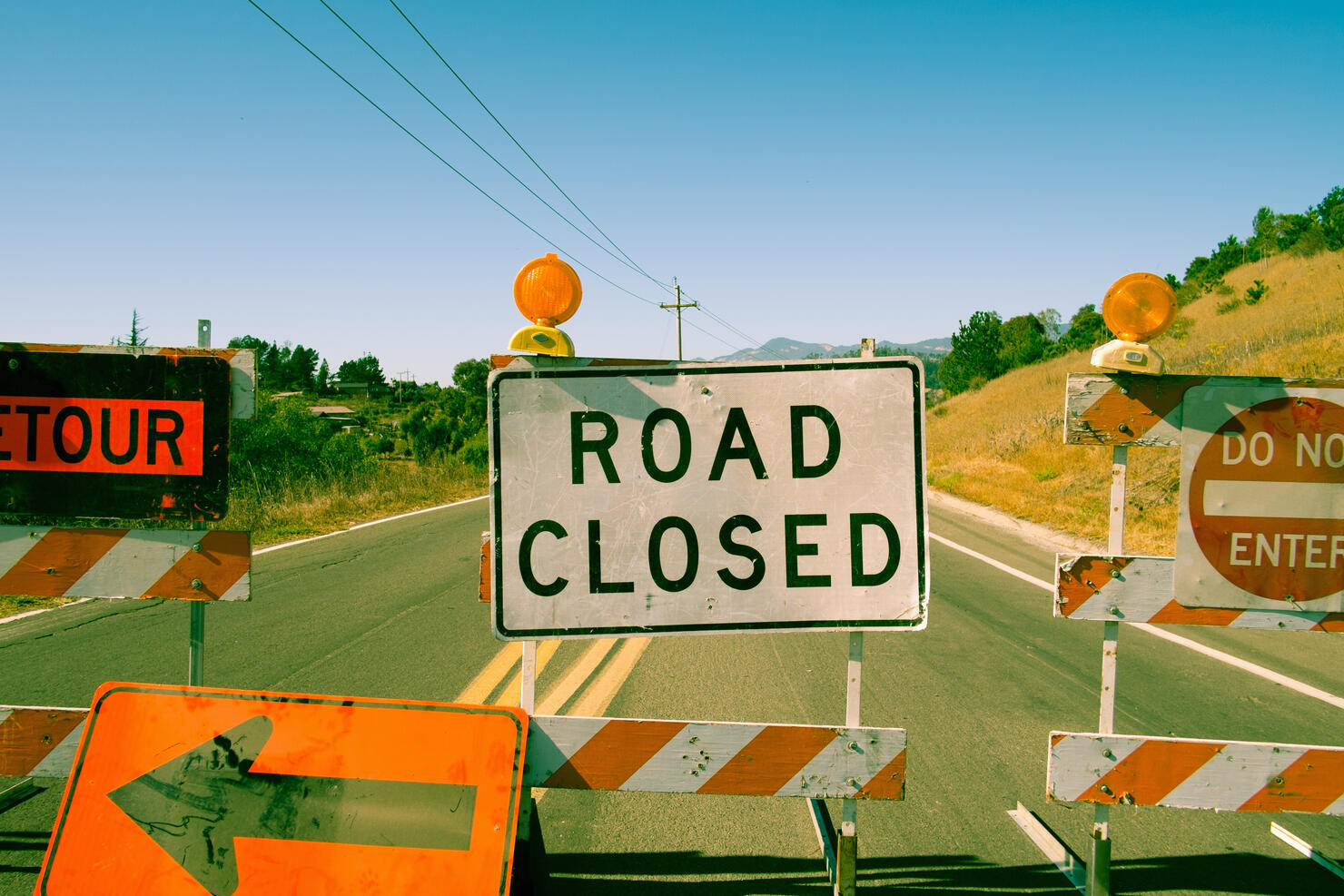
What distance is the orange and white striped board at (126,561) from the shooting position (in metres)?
2.80

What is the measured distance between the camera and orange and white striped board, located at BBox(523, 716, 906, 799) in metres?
2.45

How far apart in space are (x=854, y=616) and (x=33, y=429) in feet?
10.2

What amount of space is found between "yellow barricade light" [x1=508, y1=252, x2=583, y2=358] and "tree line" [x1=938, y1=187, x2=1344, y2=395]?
131ft

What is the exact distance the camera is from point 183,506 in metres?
2.87

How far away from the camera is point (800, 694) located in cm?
489

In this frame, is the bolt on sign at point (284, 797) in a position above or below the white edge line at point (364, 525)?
above

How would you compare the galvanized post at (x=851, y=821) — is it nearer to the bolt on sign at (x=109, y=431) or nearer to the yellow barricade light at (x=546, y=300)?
the yellow barricade light at (x=546, y=300)

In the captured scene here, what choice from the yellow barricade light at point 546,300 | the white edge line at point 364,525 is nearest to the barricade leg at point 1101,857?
the yellow barricade light at point 546,300

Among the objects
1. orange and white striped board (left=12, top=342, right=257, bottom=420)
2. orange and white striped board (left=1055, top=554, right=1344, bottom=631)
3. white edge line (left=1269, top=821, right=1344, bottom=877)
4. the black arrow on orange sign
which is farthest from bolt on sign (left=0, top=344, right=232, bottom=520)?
white edge line (left=1269, top=821, right=1344, bottom=877)

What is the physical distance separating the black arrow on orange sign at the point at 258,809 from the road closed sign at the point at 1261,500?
264cm

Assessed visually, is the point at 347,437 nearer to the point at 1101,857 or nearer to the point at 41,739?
the point at 41,739

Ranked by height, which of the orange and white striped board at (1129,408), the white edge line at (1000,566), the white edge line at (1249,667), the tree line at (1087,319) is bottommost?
the white edge line at (1000,566)

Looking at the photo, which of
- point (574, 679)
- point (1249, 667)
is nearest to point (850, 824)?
point (574, 679)

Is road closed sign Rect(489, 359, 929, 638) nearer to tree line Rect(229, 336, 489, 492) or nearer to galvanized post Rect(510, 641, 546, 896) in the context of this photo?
galvanized post Rect(510, 641, 546, 896)
